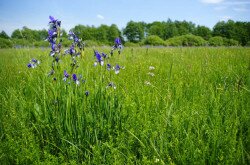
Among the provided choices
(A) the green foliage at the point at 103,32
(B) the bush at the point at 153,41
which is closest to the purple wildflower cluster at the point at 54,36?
(B) the bush at the point at 153,41

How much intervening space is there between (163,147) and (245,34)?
8448 centimetres

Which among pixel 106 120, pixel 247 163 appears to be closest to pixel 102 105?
pixel 106 120

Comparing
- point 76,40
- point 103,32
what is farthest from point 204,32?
point 76,40

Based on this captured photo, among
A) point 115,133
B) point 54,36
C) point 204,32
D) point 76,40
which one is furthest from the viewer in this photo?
point 204,32

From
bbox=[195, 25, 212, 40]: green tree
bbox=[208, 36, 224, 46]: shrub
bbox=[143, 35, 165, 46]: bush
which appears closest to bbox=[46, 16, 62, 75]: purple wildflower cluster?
bbox=[208, 36, 224, 46]: shrub

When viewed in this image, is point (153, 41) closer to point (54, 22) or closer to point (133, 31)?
point (54, 22)

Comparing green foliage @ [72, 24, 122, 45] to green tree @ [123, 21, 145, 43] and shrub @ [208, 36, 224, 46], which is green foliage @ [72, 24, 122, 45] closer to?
green tree @ [123, 21, 145, 43]

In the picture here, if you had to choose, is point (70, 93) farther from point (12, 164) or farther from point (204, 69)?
point (204, 69)

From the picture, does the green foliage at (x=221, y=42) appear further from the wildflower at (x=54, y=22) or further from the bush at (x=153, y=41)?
the wildflower at (x=54, y=22)

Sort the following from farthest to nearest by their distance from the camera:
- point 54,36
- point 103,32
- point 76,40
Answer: point 103,32 < point 76,40 < point 54,36

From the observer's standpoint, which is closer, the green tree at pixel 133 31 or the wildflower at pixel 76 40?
the wildflower at pixel 76 40

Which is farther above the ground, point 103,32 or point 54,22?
point 103,32

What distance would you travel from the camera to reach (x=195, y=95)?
3.02 metres

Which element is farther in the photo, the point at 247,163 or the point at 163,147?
the point at 163,147
